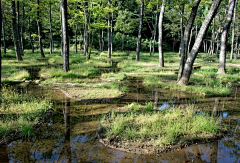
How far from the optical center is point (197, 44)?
30.8ft

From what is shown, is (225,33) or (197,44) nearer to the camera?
(197,44)

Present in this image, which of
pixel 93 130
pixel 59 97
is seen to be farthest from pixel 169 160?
pixel 59 97

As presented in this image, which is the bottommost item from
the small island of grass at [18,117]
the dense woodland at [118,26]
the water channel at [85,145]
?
the water channel at [85,145]

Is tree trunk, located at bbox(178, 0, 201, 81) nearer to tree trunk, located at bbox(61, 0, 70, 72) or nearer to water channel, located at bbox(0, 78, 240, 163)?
water channel, located at bbox(0, 78, 240, 163)

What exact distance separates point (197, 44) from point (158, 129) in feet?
20.0

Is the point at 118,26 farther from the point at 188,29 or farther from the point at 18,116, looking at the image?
the point at 18,116

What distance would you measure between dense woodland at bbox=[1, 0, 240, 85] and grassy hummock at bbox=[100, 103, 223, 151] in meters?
5.16

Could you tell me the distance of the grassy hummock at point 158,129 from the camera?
458cm

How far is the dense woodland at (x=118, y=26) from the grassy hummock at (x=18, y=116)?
6.69 metres

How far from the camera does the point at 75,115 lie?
20.1 ft

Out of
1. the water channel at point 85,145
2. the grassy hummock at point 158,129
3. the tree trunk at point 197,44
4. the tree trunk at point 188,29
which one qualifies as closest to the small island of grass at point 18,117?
the water channel at point 85,145

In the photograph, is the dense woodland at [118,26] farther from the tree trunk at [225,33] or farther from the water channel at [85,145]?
the water channel at [85,145]

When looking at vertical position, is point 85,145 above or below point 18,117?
below

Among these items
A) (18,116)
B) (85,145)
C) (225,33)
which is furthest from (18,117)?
(225,33)
